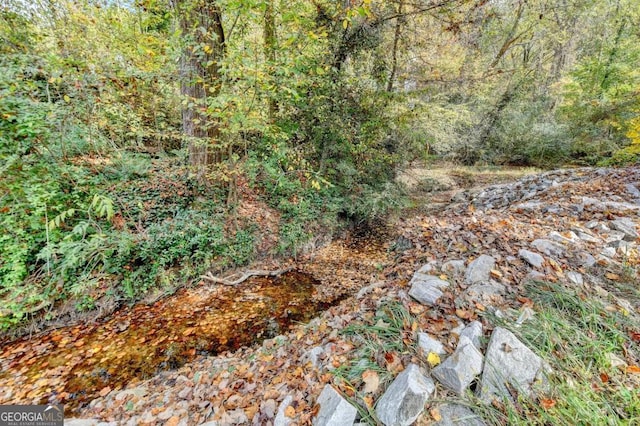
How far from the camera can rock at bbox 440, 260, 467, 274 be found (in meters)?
2.64

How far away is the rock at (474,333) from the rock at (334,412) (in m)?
0.96

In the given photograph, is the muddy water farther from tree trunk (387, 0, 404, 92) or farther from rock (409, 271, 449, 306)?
tree trunk (387, 0, 404, 92)

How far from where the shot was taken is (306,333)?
9.53 ft

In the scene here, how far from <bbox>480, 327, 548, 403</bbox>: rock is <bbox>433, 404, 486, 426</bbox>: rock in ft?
0.42

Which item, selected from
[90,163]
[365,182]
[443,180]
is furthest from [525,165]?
[90,163]

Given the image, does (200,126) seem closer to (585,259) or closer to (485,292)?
(485,292)

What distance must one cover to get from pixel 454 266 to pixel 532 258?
0.71 m

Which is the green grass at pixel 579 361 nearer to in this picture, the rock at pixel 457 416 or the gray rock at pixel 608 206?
the rock at pixel 457 416

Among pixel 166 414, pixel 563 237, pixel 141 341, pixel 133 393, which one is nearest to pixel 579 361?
pixel 563 237

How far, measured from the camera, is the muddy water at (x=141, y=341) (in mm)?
2914

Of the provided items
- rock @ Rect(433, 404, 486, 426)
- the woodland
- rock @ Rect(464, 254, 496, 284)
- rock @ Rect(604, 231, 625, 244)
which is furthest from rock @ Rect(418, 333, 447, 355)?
the woodland

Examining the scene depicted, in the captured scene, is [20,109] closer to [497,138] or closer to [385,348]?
[385,348]

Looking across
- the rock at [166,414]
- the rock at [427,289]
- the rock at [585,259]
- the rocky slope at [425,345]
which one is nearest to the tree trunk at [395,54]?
the rocky slope at [425,345]

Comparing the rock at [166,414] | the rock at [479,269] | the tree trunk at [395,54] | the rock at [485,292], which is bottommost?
the rock at [166,414]
